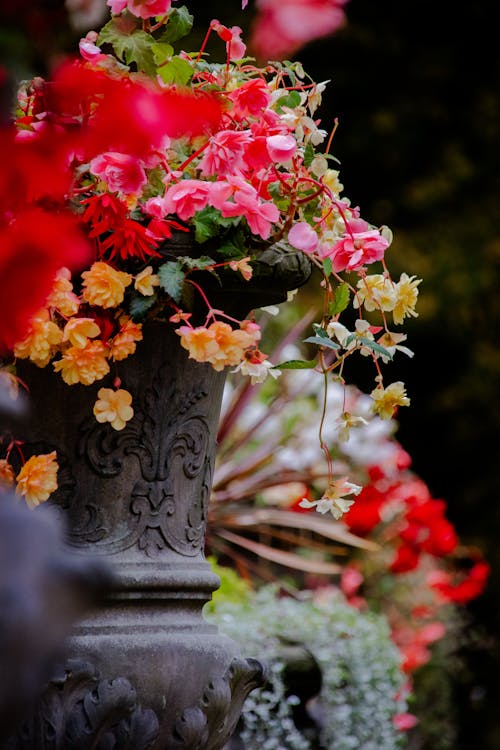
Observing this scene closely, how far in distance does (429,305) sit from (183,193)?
5.39m

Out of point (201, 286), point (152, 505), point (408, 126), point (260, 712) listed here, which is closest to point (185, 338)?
point (201, 286)

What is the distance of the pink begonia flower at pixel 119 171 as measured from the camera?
161 centimetres

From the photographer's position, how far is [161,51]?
1.77 metres

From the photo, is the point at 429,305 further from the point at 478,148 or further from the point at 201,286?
the point at 201,286

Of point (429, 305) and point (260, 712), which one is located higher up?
point (429, 305)

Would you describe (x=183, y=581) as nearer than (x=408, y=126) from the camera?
Yes

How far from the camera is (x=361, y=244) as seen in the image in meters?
1.79

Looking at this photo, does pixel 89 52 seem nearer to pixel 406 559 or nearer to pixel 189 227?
pixel 189 227

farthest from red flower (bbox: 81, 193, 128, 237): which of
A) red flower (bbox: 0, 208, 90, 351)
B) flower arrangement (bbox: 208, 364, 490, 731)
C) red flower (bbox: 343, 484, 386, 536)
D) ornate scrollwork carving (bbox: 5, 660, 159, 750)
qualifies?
red flower (bbox: 343, 484, 386, 536)

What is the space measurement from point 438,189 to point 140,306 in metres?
5.68

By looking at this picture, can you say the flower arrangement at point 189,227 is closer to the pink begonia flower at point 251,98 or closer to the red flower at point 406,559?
the pink begonia flower at point 251,98

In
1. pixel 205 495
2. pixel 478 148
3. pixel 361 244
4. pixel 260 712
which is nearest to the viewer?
pixel 361 244

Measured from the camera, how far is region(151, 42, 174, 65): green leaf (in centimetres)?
176

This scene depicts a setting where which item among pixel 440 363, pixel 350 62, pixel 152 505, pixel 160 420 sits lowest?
pixel 152 505
